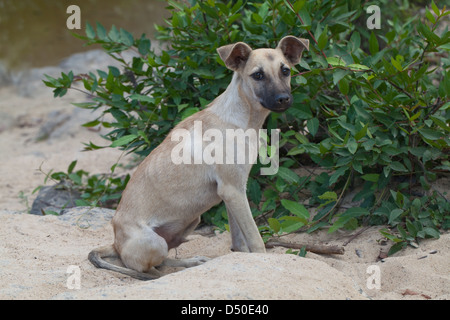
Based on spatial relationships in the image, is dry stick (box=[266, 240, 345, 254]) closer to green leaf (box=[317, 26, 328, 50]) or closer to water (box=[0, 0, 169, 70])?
green leaf (box=[317, 26, 328, 50])

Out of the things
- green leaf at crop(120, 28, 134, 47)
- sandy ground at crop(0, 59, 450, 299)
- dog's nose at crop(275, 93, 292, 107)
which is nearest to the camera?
sandy ground at crop(0, 59, 450, 299)

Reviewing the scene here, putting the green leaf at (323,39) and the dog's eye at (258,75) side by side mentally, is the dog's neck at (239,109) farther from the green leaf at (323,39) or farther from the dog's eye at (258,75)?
the green leaf at (323,39)

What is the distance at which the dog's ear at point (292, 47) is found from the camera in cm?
489

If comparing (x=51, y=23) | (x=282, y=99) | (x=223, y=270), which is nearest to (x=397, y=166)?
(x=282, y=99)

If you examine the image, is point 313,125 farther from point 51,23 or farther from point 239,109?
point 51,23

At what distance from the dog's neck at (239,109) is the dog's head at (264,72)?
0.05 meters

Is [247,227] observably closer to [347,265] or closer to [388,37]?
[347,265]

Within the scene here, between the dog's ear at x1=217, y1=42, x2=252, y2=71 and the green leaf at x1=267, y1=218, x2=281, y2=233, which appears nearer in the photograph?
the dog's ear at x1=217, y1=42, x2=252, y2=71

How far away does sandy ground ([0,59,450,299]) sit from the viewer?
366 cm

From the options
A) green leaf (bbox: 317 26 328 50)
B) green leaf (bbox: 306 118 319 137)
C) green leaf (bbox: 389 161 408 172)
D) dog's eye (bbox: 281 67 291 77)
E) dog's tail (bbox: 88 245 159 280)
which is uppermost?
green leaf (bbox: 317 26 328 50)

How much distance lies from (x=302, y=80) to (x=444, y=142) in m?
1.39

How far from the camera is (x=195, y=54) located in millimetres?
6168

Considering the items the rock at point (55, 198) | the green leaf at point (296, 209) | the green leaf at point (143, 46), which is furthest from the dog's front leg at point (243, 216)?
the rock at point (55, 198)

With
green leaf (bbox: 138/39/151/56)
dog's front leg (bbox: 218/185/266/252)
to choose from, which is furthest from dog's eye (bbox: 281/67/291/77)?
green leaf (bbox: 138/39/151/56)
